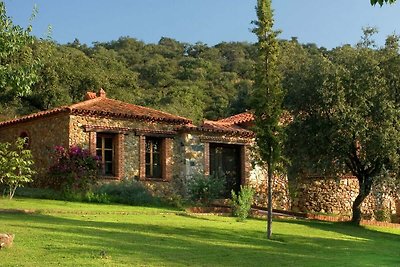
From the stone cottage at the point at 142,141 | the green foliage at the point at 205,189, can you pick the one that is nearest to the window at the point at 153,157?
the stone cottage at the point at 142,141


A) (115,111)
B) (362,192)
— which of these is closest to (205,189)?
(115,111)

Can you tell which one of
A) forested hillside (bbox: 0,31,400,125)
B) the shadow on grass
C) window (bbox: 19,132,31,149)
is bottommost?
the shadow on grass

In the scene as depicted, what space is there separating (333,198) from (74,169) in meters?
13.2

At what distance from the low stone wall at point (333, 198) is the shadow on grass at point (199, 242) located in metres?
8.98

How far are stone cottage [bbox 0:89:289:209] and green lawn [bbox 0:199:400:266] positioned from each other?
4.56 meters

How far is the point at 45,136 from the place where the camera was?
85.1 ft

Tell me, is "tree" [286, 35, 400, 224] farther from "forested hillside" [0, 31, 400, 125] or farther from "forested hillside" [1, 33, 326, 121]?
"forested hillside" [1, 33, 326, 121]

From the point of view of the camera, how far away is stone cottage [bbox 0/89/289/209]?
81.9 feet

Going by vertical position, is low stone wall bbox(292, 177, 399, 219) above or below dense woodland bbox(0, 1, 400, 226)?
below

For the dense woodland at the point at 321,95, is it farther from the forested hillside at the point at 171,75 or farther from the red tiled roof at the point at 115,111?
the red tiled roof at the point at 115,111

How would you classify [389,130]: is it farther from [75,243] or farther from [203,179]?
[75,243]

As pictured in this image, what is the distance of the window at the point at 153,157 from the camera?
26.7 meters

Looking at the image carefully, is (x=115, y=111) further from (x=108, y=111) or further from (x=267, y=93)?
(x=267, y=93)

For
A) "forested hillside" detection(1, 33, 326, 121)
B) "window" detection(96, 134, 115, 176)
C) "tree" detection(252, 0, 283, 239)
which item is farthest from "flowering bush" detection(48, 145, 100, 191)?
"forested hillside" detection(1, 33, 326, 121)
